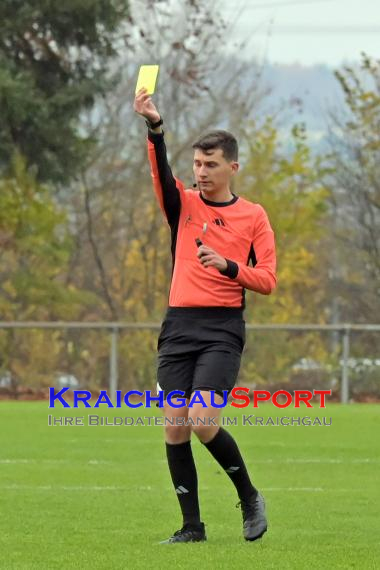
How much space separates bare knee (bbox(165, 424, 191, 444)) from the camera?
7879mm

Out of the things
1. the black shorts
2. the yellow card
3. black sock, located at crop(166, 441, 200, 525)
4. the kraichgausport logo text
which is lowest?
the kraichgausport logo text

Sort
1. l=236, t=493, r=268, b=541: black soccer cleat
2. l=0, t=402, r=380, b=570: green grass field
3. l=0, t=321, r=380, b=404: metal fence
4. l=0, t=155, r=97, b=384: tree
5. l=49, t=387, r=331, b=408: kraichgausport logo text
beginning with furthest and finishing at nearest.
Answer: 1. l=0, t=155, r=97, b=384: tree
2. l=0, t=321, r=380, b=404: metal fence
3. l=49, t=387, r=331, b=408: kraichgausport logo text
4. l=236, t=493, r=268, b=541: black soccer cleat
5. l=0, t=402, r=380, b=570: green grass field

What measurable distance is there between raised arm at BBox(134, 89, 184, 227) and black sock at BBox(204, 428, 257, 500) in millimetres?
1164

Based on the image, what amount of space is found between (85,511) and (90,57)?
765 inches

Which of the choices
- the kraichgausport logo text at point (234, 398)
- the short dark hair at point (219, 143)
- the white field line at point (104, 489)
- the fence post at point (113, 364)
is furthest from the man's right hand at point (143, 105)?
the fence post at point (113, 364)

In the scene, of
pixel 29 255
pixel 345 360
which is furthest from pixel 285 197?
pixel 345 360

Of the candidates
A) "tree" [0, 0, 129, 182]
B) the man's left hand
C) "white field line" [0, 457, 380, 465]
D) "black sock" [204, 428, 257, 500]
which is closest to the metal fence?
"tree" [0, 0, 129, 182]

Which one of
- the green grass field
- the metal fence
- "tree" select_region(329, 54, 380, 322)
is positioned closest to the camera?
the green grass field

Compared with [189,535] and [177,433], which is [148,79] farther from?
[189,535]

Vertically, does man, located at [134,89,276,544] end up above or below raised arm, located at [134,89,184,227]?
below

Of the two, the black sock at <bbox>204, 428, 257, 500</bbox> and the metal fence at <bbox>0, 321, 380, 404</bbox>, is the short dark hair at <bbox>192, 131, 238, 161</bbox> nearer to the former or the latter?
the black sock at <bbox>204, 428, 257, 500</bbox>

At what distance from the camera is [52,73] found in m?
27.4

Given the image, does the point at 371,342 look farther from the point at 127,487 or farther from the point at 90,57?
the point at 127,487

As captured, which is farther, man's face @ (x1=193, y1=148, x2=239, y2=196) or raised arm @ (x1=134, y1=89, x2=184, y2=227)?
man's face @ (x1=193, y1=148, x2=239, y2=196)
